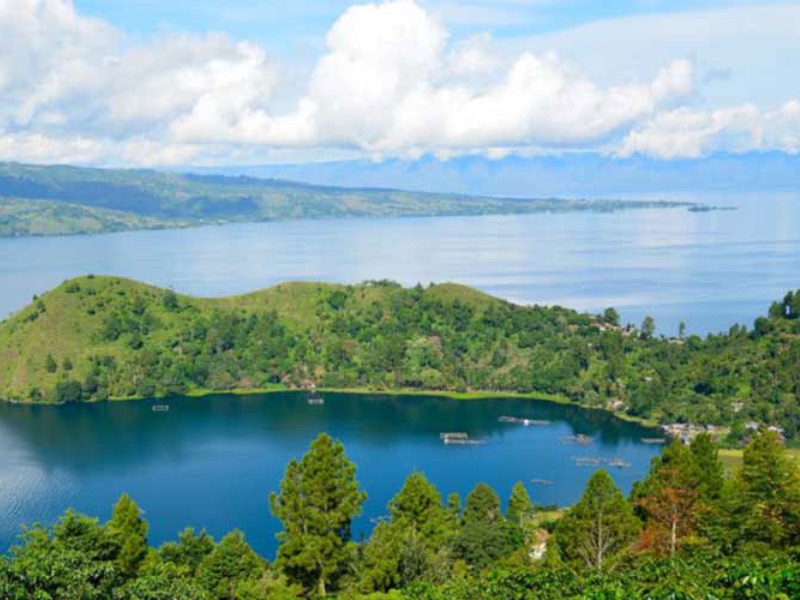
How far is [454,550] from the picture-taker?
44844 millimetres

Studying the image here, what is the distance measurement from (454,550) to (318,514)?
11851 mm

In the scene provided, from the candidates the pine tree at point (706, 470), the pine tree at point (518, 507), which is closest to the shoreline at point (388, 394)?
the pine tree at point (518, 507)

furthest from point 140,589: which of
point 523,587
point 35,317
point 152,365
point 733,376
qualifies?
→ point 35,317

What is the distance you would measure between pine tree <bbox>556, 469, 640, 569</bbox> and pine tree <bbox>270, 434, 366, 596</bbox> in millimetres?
11042

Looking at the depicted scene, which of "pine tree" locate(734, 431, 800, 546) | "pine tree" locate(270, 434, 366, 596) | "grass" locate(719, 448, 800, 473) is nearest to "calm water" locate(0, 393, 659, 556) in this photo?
"grass" locate(719, 448, 800, 473)

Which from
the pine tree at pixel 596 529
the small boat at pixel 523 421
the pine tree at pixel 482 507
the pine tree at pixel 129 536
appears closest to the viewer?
the pine tree at pixel 129 536

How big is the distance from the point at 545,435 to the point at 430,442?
41.4 feet

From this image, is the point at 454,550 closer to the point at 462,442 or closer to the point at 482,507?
the point at 482,507

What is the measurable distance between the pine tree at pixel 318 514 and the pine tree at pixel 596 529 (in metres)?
11.0

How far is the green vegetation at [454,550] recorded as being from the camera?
20.3 m

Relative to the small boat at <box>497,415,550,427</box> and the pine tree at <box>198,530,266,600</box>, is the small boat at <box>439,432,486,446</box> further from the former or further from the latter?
the pine tree at <box>198,530,266,600</box>

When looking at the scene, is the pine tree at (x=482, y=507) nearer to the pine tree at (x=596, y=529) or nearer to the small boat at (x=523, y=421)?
the pine tree at (x=596, y=529)

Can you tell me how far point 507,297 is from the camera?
165m

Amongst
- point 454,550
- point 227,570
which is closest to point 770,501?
point 454,550
